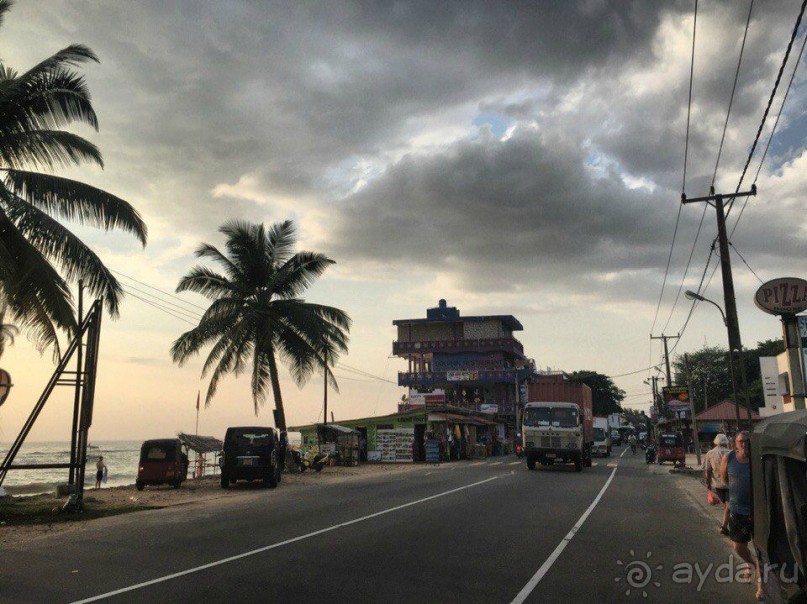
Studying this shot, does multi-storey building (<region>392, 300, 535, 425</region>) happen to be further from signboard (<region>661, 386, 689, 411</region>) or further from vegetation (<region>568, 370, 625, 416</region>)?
vegetation (<region>568, 370, 625, 416</region>)

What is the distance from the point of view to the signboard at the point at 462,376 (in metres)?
75.4

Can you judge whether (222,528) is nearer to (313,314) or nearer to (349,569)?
(349,569)

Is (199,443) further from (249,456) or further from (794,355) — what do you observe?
(794,355)

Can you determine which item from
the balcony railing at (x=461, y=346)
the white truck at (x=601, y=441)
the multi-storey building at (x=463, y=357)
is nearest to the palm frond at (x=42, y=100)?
the white truck at (x=601, y=441)

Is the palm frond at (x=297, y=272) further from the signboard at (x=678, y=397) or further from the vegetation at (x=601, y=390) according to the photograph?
the vegetation at (x=601, y=390)

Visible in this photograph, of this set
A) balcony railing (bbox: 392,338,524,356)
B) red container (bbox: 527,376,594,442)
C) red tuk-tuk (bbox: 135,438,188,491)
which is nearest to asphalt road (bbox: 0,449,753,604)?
red tuk-tuk (bbox: 135,438,188,491)

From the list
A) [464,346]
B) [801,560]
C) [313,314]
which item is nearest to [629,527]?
Result: [801,560]

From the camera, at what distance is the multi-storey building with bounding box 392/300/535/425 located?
249 ft

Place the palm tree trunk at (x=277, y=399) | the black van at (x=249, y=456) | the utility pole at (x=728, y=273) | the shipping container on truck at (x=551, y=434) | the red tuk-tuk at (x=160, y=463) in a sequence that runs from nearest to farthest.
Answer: the utility pole at (x=728, y=273), the black van at (x=249, y=456), the red tuk-tuk at (x=160, y=463), the shipping container on truck at (x=551, y=434), the palm tree trunk at (x=277, y=399)

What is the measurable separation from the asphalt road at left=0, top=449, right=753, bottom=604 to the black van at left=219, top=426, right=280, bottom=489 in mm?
7115

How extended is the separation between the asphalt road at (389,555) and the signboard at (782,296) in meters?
5.01

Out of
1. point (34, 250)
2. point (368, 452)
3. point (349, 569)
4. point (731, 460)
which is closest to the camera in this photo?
point (731, 460)

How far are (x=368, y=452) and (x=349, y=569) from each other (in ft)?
122

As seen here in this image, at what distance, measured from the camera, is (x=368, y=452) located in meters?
44.4
